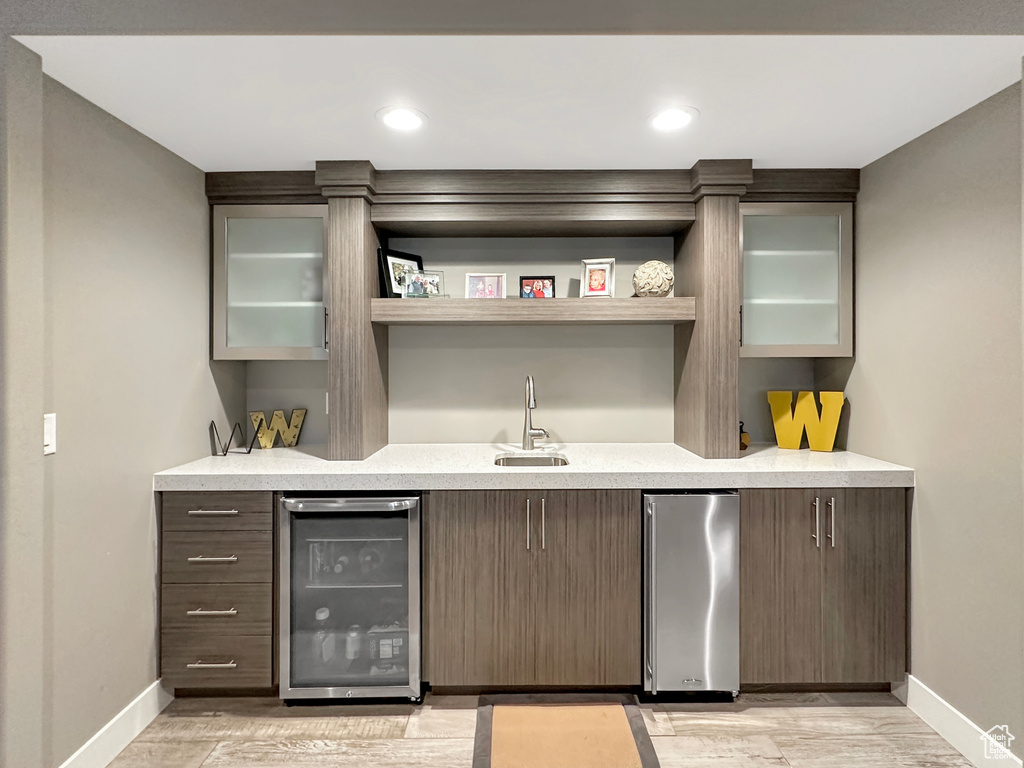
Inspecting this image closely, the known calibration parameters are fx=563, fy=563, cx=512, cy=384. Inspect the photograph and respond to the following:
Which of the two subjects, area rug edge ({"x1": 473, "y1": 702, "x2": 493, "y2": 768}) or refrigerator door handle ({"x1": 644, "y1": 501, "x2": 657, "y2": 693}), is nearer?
area rug edge ({"x1": 473, "y1": 702, "x2": 493, "y2": 768})

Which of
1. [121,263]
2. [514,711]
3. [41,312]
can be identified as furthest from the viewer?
[514,711]

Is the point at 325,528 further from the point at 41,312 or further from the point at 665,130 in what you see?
the point at 665,130

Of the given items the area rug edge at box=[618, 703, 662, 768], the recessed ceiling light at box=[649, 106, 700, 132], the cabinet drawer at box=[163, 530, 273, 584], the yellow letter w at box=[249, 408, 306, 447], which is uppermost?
the recessed ceiling light at box=[649, 106, 700, 132]

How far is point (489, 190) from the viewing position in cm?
264

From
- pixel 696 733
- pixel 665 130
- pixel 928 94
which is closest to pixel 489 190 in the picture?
pixel 665 130

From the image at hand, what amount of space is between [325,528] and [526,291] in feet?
5.03

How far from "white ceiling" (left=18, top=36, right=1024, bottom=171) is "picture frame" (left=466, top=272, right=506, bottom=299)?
2.03ft

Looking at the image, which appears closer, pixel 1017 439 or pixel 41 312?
pixel 41 312

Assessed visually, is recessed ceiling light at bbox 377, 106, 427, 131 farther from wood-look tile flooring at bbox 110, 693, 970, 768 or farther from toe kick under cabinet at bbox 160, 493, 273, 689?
wood-look tile flooring at bbox 110, 693, 970, 768

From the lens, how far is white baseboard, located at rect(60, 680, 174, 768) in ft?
6.33

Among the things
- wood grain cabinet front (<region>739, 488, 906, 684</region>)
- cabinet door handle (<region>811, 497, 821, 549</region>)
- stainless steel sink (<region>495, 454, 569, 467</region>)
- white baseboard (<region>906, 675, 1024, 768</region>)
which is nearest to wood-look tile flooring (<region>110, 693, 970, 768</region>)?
white baseboard (<region>906, 675, 1024, 768</region>)

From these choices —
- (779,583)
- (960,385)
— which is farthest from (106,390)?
(960,385)

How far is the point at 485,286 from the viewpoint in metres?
2.96

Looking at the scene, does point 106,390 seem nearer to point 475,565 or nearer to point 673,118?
point 475,565
